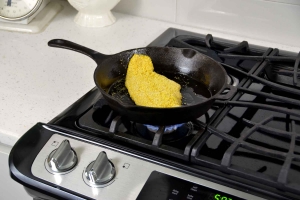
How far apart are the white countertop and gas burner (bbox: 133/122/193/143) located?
0.58ft

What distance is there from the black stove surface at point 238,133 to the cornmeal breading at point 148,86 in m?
0.04

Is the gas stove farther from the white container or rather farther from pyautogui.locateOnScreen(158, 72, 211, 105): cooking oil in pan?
the white container

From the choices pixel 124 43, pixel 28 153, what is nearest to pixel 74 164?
pixel 28 153

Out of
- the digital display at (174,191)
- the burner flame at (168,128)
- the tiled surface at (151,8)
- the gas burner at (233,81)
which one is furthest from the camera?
the tiled surface at (151,8)

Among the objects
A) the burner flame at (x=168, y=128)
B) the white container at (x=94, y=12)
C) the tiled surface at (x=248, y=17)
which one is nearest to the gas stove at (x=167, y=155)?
the burner flame at (x=168, y=128)

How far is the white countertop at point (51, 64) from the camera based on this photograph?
2.38ft

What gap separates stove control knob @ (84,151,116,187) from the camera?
0.55 m

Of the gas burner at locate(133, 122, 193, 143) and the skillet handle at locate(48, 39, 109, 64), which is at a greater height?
the skillet handle at locate(48, 39, 109, 64)

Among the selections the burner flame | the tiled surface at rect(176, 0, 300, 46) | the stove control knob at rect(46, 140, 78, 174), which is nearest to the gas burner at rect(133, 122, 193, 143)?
the burner flame

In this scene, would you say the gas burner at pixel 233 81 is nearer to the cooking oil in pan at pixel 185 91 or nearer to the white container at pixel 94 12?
the cooking oil in pan at pixel 185 91

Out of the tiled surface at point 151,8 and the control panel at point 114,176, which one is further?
the tiled surface at point 151,8

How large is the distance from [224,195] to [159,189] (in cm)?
9

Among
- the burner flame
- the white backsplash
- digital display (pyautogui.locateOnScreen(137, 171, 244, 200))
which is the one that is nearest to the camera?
digital display (pyautogui.locateOnScreen(137, 171, 244, 200))

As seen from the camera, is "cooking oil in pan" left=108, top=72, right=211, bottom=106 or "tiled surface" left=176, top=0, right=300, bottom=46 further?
"tiled surface" left=176, top=0, right=300, bottom=46
